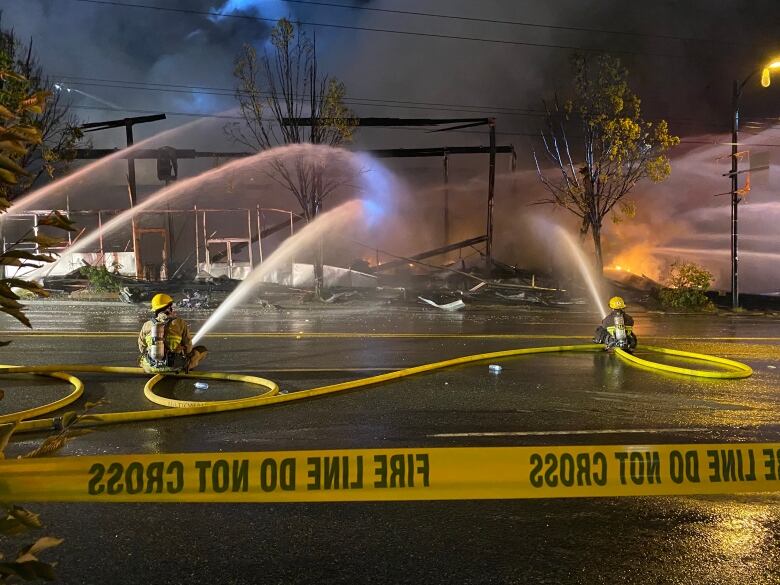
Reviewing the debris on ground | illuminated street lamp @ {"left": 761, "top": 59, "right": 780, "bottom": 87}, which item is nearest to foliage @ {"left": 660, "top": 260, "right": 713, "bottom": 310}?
illuminated street lamp @ {"left": 761, "top": 59, "right": 780, "bottom": 87}

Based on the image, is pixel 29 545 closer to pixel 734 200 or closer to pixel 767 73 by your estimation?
pixel 767 73

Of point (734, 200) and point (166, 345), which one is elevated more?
point (734, 200)

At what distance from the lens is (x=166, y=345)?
23.4 ft

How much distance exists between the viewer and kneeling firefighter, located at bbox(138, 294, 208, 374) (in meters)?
6.98

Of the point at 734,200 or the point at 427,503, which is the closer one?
the point at 427,503

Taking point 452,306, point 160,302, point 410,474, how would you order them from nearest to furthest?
point 410,474, point 160,302, point 452,306

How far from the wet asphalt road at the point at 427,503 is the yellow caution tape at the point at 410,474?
56cm

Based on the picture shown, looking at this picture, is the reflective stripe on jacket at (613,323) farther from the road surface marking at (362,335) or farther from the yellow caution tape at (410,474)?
the yellow caution tape at (410,474)

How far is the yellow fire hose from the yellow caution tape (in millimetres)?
1825

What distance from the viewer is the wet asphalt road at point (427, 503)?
293cm

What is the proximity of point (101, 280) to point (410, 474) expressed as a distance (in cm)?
1821

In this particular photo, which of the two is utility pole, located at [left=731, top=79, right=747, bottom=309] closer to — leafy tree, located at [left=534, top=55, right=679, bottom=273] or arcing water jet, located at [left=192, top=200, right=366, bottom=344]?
leafy tree, located at [left=534, top=55, right=679, bottom=273]

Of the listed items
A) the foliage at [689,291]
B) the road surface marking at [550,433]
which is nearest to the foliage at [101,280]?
the road surface marking at [550,433]

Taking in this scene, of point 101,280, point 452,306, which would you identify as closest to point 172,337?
point 452,306
